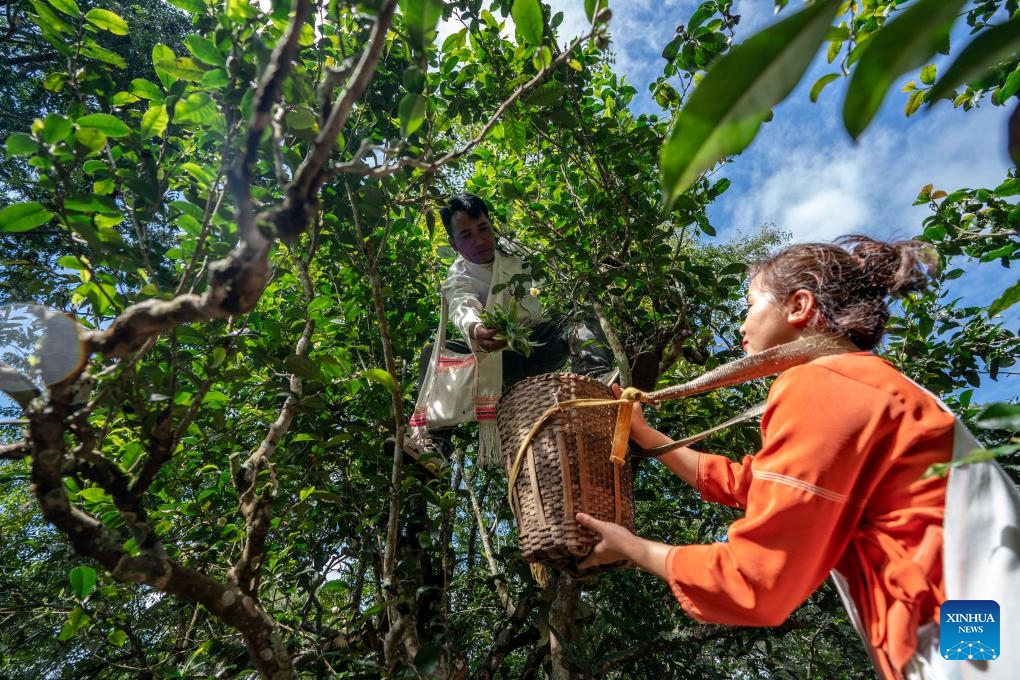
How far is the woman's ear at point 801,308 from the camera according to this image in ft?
5.04

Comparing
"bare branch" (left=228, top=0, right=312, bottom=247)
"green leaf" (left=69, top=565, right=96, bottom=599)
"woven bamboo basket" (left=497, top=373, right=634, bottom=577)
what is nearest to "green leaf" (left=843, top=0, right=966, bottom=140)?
"bare branch" (left=228, top=0, right=312, bottom=247)

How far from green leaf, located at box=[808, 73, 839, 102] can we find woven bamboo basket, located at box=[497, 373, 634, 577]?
2.91 feet

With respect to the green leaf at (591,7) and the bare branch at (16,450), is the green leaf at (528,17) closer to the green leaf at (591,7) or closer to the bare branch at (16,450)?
the green leaf at (591,7)

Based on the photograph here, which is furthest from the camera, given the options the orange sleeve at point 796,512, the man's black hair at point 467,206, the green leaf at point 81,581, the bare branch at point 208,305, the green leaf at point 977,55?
the man's black hair at point 467,206

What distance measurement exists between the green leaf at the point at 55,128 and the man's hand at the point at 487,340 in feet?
4.18

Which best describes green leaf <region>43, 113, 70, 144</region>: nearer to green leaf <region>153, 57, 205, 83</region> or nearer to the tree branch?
green leaf <region>153, 57, 205, 83</region>

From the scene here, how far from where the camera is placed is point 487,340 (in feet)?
7.18

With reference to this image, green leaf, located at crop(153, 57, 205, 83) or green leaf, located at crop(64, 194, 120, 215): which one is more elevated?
green leaf, located at crop(153, 57, 205, 83)

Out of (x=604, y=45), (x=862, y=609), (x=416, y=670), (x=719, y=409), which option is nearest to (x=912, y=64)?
(x=604, y=45)

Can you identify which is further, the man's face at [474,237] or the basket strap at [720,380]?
the man's face at [474,237]

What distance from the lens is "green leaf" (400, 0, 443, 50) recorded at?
0.98 m

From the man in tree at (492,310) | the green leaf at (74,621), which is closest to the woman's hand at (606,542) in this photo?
the man in tree at (492,310)

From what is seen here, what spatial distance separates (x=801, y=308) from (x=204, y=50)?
4.90ft

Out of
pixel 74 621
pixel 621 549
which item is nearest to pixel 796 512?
pixel 621 549
